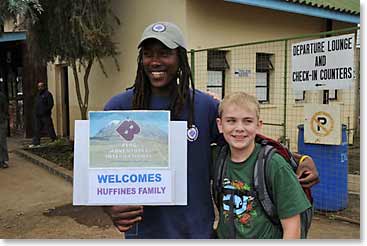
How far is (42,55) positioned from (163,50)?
27.2 ft

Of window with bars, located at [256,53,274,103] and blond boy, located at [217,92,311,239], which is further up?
window with bars, located at [256,53,274,103]

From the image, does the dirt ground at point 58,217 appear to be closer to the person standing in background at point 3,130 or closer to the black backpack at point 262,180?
the person standing in background at point 3,130

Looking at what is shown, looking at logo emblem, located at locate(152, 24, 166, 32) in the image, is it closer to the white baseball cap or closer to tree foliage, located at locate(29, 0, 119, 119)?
the white baseball cap

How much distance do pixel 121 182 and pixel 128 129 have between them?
8.9 inches

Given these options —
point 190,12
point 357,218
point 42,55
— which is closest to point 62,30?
point 42,55

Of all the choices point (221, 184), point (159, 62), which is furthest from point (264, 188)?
point (159, 62)

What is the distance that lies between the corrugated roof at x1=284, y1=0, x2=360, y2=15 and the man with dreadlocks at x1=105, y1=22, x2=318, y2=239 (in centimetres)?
726

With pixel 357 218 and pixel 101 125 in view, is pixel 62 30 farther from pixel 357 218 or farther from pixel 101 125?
pixel 101 125

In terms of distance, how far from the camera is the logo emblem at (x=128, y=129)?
1.78m

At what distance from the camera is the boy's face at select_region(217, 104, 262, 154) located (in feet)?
5.77

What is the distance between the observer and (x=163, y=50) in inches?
74.5

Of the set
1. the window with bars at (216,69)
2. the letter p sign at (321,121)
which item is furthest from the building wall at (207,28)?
the letter p sign at (321,121)

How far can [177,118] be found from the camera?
6.28ft

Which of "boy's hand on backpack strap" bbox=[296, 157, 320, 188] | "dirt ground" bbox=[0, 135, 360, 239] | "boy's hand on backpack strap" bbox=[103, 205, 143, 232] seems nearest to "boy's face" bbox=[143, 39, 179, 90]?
"boy's hand on backpack strap" bbox=[103, 205, 143, 232]
